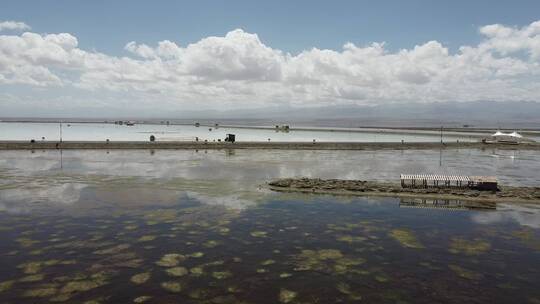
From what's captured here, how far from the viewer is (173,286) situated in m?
16.7

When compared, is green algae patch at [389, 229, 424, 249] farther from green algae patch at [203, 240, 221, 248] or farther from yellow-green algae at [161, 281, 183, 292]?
yellow-green algae at [161, 281, 183, 292]

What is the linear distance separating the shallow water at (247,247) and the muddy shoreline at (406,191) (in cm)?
220

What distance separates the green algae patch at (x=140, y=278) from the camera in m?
17.1

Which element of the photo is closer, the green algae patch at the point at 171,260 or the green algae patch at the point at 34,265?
the green algae patch at the point at 34,265

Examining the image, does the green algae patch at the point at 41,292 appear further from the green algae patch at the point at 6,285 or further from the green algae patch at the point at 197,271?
the green algae patch at the point at 197,271

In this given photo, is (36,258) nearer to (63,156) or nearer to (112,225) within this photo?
(112,225)

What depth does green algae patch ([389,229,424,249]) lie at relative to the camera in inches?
884

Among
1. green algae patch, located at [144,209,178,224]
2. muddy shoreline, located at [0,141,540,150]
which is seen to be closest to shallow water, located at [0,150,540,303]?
green algae patch, located at [144,209,178,224]

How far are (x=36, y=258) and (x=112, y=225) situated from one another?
616cm

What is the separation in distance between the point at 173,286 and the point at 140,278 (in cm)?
175

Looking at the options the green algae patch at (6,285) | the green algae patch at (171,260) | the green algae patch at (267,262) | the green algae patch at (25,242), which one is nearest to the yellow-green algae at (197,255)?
the green algae patch at (171,260)

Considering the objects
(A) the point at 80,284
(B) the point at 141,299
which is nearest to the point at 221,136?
(A) the point at 80,284

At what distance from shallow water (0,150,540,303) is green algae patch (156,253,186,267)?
5cm

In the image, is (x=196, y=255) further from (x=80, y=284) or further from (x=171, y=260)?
(x=80, y=284)
